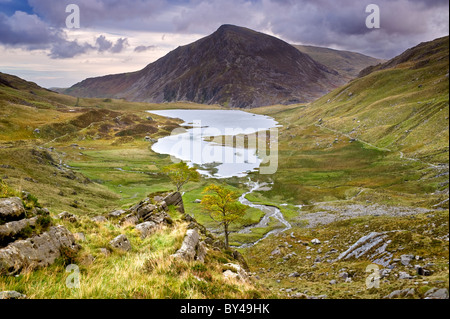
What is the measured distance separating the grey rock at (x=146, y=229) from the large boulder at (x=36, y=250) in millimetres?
5671

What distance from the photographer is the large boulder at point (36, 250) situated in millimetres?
8859

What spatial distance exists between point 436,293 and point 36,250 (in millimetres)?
12767

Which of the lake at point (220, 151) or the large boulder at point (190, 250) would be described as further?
the lake at point (220, 151)

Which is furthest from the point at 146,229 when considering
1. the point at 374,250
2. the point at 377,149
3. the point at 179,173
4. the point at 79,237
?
the point at 377,149

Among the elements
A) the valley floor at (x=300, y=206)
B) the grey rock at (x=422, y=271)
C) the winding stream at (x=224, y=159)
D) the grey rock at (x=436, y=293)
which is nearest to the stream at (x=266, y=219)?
the winding stream at (x=224, y=159)

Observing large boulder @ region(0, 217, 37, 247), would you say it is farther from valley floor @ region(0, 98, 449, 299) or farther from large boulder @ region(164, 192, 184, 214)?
large boulder @ region(164, 192, 184, 214)

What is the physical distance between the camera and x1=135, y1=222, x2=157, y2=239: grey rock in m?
17.6

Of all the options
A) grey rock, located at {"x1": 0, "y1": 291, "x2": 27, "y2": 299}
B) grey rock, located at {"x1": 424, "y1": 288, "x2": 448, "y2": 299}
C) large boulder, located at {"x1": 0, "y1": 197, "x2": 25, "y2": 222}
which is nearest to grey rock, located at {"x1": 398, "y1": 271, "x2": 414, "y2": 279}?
grey rock, located at {"x1": 424, "y1": 288, "x2": 448, "y2": 299}

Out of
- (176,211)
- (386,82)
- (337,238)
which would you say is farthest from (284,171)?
(386,82)

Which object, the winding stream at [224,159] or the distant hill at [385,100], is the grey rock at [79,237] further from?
the distant hill at [385,100]

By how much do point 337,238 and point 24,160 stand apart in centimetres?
6368

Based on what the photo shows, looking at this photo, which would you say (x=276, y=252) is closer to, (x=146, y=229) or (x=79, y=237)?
(x=146, y=229)

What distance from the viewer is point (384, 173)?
6175 cm

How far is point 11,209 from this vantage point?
10492 mm
